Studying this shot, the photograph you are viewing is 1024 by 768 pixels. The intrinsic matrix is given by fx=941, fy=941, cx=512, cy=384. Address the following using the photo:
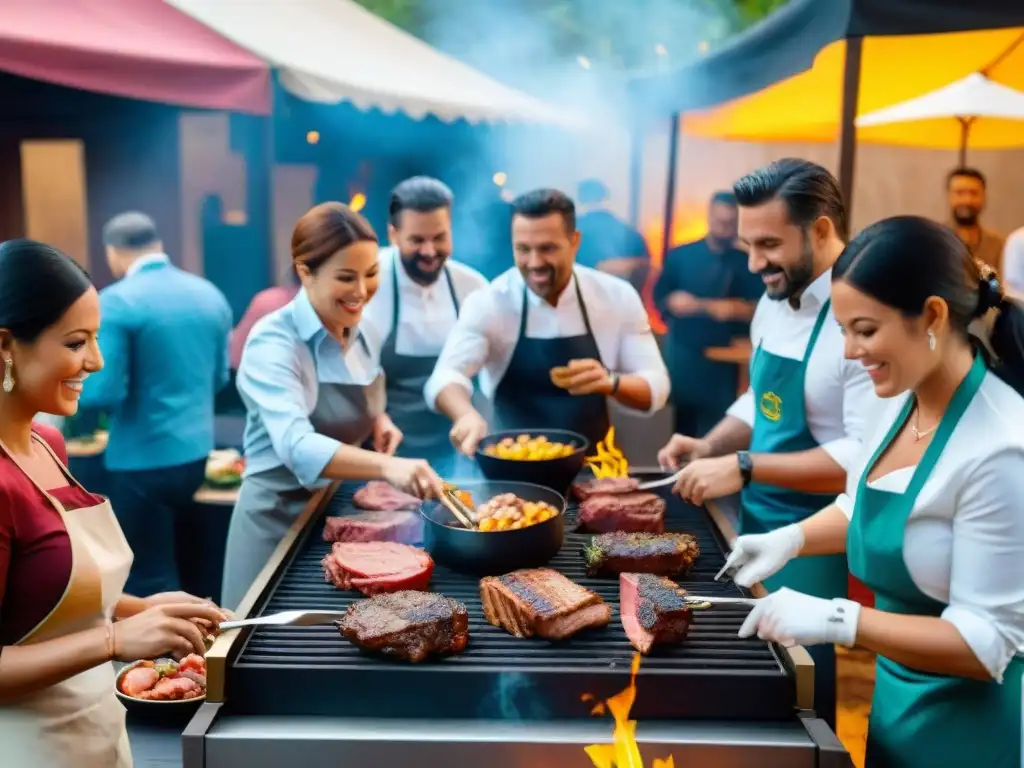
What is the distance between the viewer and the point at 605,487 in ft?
10.6

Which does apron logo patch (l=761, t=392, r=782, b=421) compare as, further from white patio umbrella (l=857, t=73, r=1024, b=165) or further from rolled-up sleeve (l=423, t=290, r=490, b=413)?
white patio umbrella (l=857, t=73, r=1024, b=165)

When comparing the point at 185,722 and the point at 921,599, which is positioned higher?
the point at 921,599

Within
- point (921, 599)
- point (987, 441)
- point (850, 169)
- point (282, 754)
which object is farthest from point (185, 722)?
point (850, 169)

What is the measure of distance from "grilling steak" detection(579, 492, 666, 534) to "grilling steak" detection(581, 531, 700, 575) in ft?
0.81

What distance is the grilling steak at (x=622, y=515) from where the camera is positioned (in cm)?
304

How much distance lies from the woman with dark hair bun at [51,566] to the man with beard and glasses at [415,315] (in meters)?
2.72

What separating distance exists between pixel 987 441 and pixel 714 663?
0.78 metres

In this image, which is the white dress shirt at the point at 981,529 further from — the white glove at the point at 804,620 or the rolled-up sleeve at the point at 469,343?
the rolled-up sleeve at the point at 469,343

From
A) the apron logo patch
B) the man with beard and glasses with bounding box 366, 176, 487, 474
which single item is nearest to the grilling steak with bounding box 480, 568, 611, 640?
the apron logo patch

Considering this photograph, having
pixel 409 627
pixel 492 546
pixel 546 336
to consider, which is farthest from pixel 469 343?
pixel 409 627

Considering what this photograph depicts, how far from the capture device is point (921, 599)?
2084 mm

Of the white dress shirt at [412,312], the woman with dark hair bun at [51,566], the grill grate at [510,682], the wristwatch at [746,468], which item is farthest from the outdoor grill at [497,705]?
the white dress shirt at [412,312]

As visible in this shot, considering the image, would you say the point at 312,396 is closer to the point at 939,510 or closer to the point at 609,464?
the point at 609,464

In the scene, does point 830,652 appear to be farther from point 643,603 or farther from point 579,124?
point 579,124
